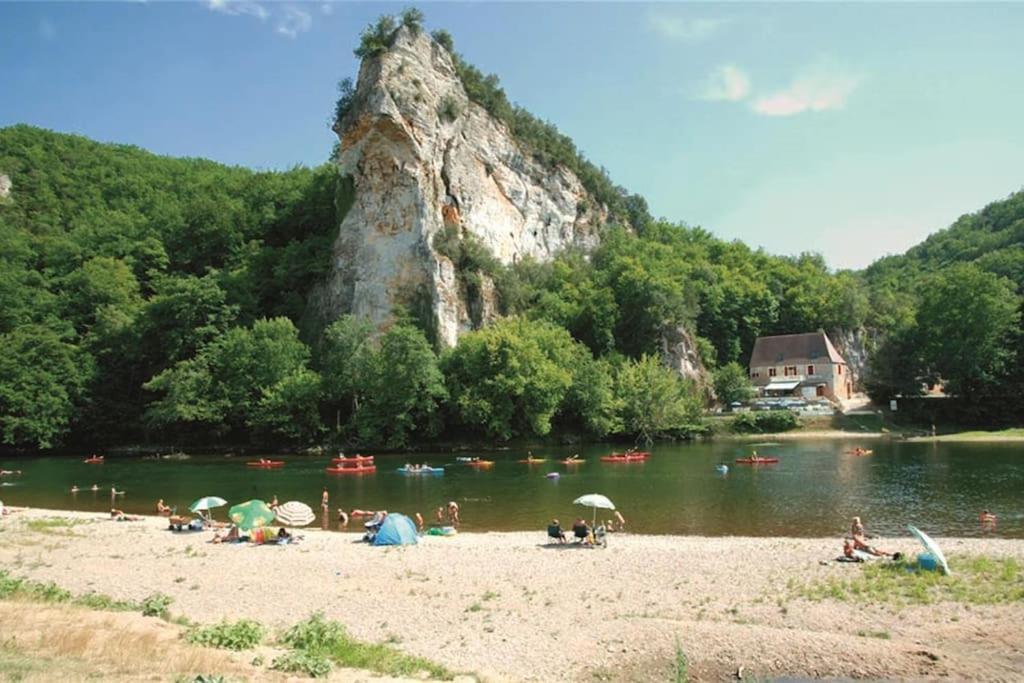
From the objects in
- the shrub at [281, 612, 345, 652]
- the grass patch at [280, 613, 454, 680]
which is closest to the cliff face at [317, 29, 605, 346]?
the shrub at [281, 612, 345, 652]

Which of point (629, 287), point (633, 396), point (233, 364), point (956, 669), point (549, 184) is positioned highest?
point (549, 184)

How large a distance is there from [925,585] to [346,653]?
13378 millimetres

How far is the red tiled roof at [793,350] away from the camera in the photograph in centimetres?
8250

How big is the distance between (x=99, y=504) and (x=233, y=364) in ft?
108

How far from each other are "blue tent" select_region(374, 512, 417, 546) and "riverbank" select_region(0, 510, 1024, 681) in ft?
2.16

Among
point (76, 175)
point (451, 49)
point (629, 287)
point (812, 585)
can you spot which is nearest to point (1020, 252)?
point (629, 287)

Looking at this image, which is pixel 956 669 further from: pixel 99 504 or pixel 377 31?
pixel 377 31

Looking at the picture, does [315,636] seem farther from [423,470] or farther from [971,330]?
[971,330]

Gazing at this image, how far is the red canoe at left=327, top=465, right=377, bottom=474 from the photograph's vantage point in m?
45.6

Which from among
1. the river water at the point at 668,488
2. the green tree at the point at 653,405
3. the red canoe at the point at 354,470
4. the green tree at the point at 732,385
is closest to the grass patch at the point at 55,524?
the river water at the point at 668,488

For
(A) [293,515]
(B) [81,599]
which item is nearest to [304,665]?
(B) [81,599]

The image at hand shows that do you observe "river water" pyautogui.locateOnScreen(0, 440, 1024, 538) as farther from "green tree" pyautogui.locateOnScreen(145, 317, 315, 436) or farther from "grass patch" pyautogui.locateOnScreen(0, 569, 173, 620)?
"grass patch" pyautogui.locateOnScreen(0, 569, 173, 620)

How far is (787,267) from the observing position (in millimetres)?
96750

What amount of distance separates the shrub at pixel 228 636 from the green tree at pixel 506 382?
46.9 metres
